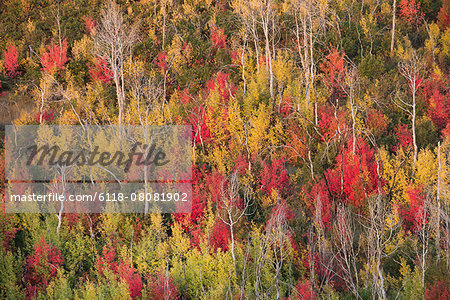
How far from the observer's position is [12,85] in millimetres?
37375

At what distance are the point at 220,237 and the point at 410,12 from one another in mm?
28452

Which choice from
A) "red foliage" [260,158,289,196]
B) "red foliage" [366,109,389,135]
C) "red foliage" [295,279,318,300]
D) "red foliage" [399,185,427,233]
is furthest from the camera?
"red foliage" [366,109,389,135]

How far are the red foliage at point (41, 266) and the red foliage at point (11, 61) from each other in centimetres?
1924

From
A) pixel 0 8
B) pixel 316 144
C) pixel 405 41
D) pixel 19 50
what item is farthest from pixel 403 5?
pixel 0 8

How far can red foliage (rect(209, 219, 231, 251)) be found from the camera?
24.1 meters

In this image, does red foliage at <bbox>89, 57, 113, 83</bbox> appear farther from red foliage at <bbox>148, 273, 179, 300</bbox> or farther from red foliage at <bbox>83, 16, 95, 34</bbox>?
red foliage at <bbox>148, 273, 179, 300</bbox>

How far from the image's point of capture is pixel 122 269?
2252cm

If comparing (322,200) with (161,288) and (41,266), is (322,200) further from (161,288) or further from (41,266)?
(41,266)

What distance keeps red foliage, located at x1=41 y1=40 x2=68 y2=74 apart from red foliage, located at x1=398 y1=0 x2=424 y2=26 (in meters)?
30.2

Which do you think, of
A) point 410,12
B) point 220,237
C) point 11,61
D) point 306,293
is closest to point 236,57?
point 220,237

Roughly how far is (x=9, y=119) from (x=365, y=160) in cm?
2761

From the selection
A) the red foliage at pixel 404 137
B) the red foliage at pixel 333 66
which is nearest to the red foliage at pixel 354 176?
the red foliage at pixel 404 137

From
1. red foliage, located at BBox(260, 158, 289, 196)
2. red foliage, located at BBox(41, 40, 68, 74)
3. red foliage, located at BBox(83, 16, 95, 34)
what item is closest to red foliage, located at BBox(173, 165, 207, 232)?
red foliage, located at BBox(260, 158, 289, 196)

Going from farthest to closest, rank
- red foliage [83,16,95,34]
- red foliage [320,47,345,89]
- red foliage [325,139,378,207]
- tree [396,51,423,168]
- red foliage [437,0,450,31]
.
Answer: red foliage [83,16,95,34]
red foliage [437,0,450,31]
red foliage [320,47,345,89]
red foliage [325,139,378,207]
tree [396,51,423,168]
